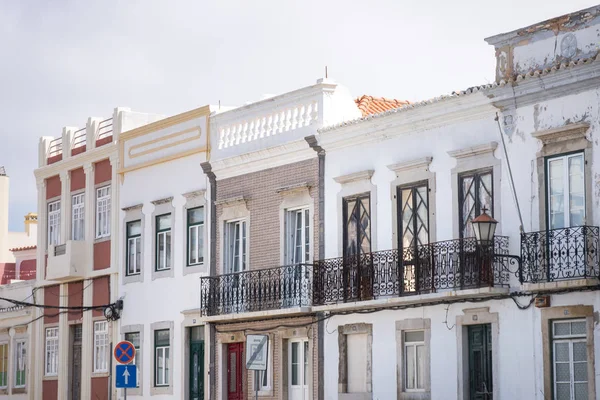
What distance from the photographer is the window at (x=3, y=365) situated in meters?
40.7

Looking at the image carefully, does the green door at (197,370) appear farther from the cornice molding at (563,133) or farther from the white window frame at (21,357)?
the cornice molding at (563,133)

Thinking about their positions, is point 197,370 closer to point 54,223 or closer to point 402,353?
point 402,353

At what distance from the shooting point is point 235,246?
31156mm

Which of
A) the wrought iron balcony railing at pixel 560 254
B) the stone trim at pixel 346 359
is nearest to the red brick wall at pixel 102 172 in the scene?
the stone trim at pixel 346 359

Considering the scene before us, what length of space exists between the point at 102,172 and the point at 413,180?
40.0 ft

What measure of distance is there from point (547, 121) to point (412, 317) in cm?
469

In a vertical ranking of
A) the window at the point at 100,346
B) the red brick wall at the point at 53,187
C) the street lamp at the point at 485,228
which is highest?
the red brick wall at the point at 53,187

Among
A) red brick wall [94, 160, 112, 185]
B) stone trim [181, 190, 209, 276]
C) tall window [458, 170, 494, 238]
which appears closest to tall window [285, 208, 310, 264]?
stone trim [181, 190, 209, 276]

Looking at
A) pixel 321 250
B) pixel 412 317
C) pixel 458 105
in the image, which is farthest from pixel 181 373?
pixel 458 105

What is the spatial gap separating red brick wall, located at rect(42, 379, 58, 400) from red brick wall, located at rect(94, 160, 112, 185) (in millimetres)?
5389

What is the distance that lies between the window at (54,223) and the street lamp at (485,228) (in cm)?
1707

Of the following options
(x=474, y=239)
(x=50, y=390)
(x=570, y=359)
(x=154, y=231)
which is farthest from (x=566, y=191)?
(x=50, y=390)

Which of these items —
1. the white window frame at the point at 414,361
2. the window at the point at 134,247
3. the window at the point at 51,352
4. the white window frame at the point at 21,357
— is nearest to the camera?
the white window frame at the point at 414,361

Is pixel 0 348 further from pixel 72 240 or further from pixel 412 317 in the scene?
pixel 412 317
